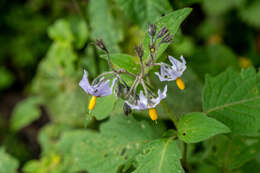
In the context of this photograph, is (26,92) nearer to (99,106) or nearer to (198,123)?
(99,106)

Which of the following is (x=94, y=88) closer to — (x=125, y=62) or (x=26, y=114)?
(x=125, y=62)

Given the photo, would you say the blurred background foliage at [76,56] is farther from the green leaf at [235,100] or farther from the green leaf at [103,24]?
the green leaf at [235,100]

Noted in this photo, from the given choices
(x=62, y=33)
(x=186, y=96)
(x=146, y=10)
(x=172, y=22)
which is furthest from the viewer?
(x=62, y=33)

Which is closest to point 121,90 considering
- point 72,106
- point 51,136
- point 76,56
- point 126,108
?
point 126,108

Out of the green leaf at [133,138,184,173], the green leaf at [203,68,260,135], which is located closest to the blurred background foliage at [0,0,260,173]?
the green leaf at [133,138,184,173]

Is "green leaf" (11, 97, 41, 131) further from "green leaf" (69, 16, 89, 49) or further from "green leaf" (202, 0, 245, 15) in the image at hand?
"green leaf" (202, 0, 245, 15)

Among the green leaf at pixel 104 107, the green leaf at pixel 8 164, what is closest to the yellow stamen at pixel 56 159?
the green leaf at pixel 8 164

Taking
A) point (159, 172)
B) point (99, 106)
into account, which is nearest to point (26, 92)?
point (99, 106)
